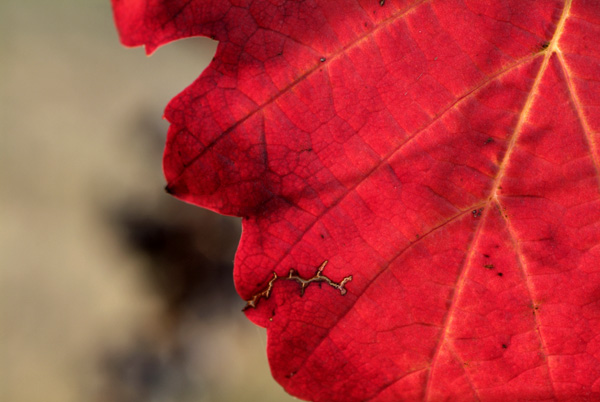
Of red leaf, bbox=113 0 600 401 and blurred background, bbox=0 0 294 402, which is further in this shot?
blurred background, bbox=0 0 294 402

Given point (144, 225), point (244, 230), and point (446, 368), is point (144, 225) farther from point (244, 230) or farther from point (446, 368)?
point (446, 368)

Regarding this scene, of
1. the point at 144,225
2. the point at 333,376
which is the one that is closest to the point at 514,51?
the point at 333,376

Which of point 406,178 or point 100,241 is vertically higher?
point 406,178

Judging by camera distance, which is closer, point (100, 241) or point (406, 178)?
point (406, 178)
